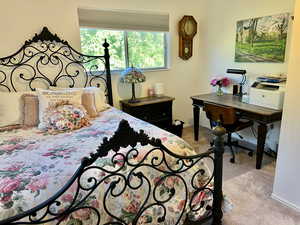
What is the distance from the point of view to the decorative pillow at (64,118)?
2068mm

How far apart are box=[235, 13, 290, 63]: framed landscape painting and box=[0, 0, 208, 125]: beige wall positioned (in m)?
→ 0.76

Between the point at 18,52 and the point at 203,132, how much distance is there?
2.92 m

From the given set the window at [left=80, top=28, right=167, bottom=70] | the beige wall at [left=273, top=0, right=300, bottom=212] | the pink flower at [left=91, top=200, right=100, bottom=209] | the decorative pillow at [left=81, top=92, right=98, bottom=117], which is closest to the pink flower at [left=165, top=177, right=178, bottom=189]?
the pink flower at [left=91, top=200, right=100, bottom=209]

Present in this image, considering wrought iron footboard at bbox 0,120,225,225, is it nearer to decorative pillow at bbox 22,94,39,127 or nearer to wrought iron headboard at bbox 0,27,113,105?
decorative pillow at bbox 22,94,39,127

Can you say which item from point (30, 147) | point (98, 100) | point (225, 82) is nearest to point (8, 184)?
point (30, 147)

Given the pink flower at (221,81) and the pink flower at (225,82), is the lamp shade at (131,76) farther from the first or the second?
the pink flower at (225,82)

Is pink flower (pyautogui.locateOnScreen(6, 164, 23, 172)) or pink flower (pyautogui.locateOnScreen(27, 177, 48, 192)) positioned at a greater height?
pink flower (pyautogui.locateOnScreen(6, 164, 23, 172))

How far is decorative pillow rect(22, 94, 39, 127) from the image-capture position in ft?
7.39

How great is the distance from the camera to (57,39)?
109 inches

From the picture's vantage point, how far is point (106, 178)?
124 cm

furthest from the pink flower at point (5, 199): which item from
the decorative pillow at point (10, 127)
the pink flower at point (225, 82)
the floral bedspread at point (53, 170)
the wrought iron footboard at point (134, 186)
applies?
the pink flower at point (225, 82)

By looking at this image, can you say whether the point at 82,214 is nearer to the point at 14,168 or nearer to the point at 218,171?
the point at 14,168

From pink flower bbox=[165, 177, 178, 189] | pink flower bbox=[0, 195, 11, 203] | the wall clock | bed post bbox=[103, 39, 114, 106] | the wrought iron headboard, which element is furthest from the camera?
the wall clock

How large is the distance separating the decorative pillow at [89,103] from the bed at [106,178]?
0.27 m
